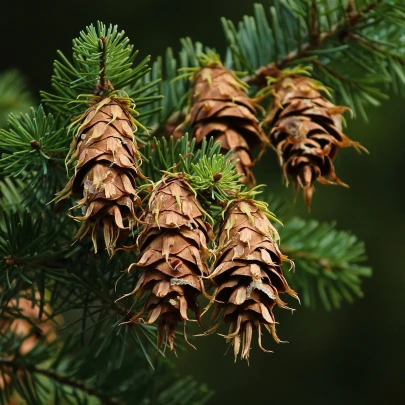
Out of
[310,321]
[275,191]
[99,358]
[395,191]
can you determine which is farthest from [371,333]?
[99,358]

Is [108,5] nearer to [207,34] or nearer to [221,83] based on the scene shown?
[207,34]

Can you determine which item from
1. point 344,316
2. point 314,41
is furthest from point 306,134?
point 344,316

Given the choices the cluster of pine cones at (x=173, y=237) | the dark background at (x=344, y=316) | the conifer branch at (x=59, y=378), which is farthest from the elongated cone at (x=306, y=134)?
the dark background at (x=344, y=316)

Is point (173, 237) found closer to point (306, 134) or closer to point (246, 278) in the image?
point (246, 278)

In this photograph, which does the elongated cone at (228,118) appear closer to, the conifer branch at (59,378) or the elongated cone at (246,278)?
the elongated cone at (246,278)

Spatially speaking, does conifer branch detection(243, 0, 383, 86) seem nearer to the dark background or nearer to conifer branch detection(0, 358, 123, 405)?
conifer branch detection(0, 358, 123, 405)
